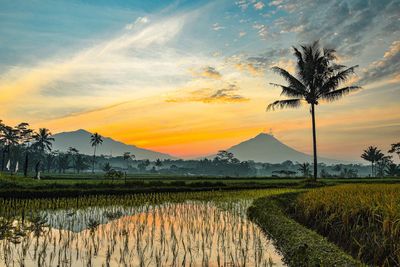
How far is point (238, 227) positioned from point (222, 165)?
153393mm

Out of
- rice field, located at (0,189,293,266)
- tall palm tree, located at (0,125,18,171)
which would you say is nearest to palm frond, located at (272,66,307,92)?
rice field, located at (0,189,293,266)

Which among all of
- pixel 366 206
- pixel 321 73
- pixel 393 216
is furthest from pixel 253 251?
pixel 321 73

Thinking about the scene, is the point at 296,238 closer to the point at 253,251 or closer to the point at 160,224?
the point at 253,251

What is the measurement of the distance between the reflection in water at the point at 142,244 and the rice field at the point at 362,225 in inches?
78.2

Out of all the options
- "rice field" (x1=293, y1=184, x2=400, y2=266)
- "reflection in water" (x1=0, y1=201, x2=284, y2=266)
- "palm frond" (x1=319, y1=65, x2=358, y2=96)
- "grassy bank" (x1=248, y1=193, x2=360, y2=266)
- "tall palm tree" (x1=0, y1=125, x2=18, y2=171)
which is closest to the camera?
"grassy bank" (x1=248, y1=193, x2=360, y2=266)

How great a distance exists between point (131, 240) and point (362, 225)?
6006 millimetres

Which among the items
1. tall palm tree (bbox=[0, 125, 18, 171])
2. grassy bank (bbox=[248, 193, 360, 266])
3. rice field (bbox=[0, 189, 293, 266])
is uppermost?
tall palm tree (bbox=[0, 125, 18, 171])

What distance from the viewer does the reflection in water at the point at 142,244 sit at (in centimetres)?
694

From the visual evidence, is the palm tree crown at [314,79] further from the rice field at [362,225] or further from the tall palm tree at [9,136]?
the tall palm tree at [9,136]

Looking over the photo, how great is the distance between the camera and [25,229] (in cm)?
1019

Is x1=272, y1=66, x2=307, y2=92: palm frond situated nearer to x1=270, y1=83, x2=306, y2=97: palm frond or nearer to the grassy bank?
x1=270, y1=83, x2=306, y2=97: palm frond

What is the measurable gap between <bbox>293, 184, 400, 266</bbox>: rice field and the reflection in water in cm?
199

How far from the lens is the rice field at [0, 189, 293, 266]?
275 inches

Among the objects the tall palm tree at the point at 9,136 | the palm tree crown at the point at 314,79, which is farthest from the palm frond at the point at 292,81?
the tall palm tree at the point at 9,136
